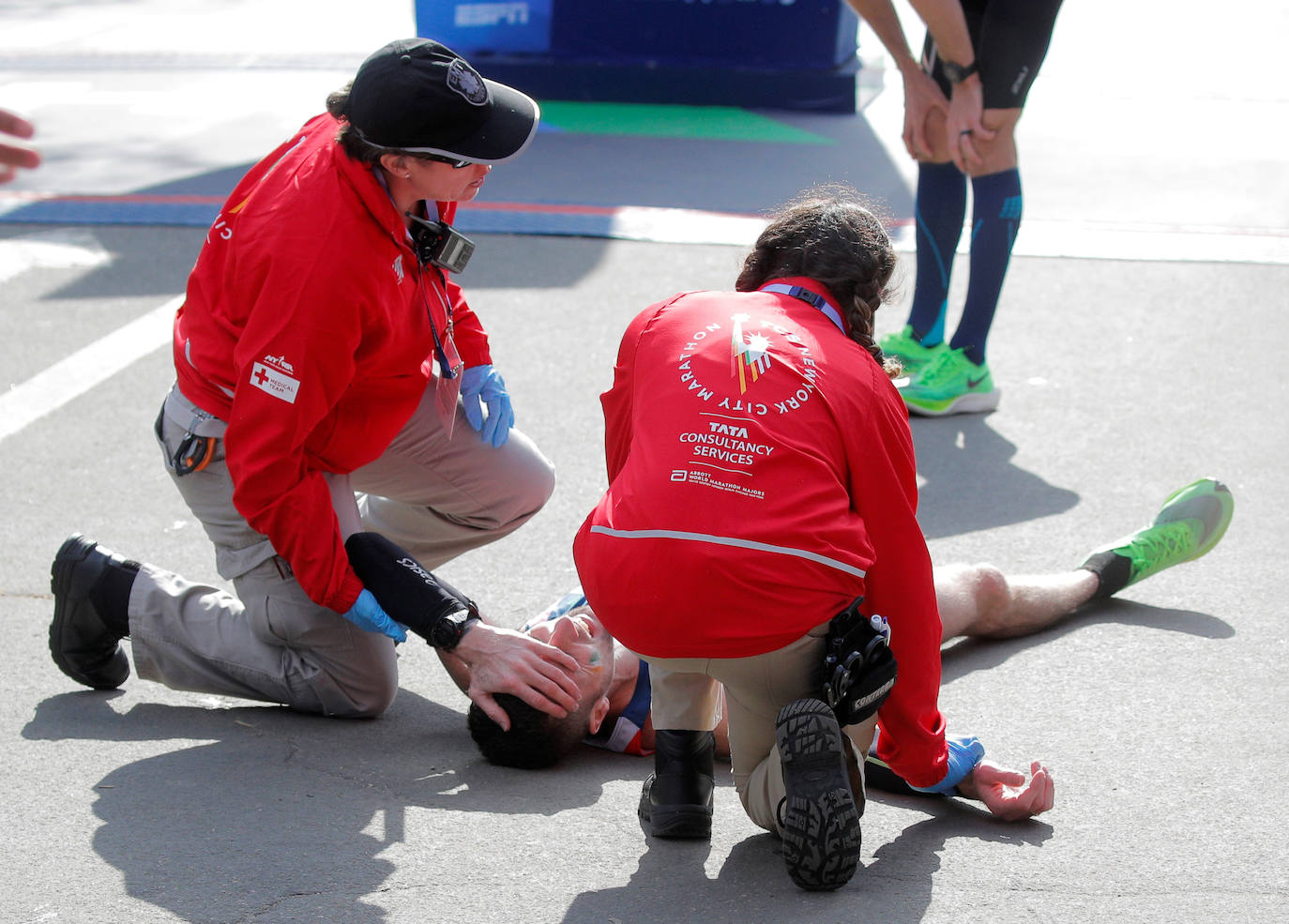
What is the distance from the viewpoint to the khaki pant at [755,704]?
2498 millimetres

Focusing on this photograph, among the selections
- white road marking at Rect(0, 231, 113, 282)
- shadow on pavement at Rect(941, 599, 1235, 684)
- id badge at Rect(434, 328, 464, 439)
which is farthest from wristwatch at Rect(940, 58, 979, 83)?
white road marking at Rect(0, 231, 113, 282)

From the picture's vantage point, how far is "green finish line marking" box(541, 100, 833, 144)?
8.78 meters

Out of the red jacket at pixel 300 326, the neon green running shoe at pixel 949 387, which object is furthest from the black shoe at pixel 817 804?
the neon green running shoe at pixel 949 387

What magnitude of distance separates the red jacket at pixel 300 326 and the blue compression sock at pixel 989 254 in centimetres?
250

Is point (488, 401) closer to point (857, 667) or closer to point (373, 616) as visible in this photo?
point (373, 616)

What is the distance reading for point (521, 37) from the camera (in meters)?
9.73

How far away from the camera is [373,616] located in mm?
2955

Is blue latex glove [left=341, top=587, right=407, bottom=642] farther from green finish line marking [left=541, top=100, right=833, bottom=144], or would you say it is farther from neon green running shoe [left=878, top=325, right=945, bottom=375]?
green finish line marking [left=541, top=100, right=833, bottom=144]

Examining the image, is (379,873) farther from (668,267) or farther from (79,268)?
(79,268)

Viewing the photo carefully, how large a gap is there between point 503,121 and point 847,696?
140 cm

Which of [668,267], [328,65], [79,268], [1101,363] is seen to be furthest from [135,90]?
[1101,363]

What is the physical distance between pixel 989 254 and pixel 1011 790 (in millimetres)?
2791

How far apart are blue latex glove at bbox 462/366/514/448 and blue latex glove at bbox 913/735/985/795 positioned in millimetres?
1500

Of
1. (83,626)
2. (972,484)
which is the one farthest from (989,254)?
(83,626)
